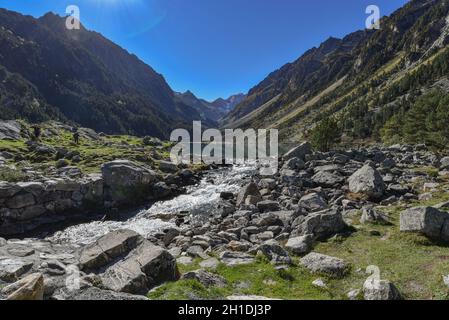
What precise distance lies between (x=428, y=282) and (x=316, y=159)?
3873 centimetres

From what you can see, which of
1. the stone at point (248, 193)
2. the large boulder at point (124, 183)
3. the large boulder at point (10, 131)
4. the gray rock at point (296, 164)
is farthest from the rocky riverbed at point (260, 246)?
the large boulder at point (10, 131)

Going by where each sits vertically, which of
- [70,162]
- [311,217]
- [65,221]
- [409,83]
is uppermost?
[409,83]

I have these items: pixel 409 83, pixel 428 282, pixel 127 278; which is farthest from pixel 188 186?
pixel 409 83

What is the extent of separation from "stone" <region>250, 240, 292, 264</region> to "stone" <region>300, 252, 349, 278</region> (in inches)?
34.5

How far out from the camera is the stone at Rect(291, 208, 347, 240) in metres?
19.9

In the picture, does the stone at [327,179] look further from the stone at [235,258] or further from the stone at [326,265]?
the stone at [235,258]

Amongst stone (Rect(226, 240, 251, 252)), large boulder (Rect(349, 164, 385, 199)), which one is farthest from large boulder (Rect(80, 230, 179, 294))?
large boulder (Rect(349, 164, 385, 199))

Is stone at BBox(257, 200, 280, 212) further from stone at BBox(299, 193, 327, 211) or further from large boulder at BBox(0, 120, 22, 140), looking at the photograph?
large boulder at BBox(0, 120, 22, 140)

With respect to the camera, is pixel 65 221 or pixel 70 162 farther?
pixel 70 162

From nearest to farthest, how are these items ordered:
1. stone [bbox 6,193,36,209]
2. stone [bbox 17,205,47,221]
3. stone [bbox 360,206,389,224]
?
1. stone [bbox 360,206,389,224]
2. stone [bbox 6,193,36,209]
3. stone [bbox 17,205,47,221]

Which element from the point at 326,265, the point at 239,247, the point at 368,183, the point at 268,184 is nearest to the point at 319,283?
the point at 326,265

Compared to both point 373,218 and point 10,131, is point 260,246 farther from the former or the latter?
point 10,131

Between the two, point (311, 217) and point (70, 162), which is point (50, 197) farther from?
point (311, 217)

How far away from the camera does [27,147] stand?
6569 cm
